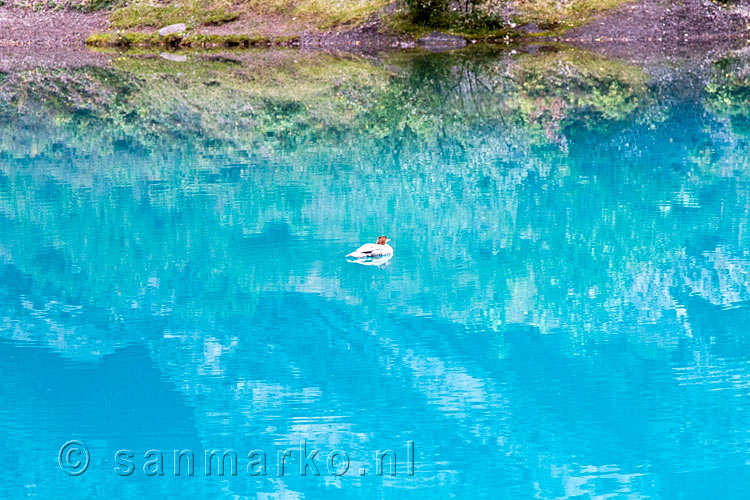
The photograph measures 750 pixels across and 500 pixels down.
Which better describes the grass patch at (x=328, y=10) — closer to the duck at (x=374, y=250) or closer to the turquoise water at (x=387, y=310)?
the turquoise water at (x=387, y=310)

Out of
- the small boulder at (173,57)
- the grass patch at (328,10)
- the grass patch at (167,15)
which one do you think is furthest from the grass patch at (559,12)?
the small boulder at (173,57)

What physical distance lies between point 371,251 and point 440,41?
47353 millimetres

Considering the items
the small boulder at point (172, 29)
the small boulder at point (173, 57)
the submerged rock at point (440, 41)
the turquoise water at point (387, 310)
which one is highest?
the small boulder at point (172, 29)

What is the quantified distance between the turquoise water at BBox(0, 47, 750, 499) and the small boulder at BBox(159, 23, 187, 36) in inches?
1455

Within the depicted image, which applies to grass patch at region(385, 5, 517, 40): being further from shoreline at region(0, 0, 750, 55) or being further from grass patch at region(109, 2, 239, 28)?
grass patch at region(109, 2, 239, 28)

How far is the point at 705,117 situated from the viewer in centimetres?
3039

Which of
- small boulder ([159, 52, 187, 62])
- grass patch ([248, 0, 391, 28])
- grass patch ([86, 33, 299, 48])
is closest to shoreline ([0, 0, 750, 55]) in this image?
grass patch ([86, 33, 299, 48])

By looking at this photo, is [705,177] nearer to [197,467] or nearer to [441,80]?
[197,467]

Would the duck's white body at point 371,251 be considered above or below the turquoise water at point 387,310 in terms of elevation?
above

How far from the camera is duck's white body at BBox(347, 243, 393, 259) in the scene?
16.2 m

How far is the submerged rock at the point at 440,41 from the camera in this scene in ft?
199

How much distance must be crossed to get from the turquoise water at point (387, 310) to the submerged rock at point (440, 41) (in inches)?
1252

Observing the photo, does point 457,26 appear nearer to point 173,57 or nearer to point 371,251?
point 173,57

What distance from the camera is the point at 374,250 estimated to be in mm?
16250
